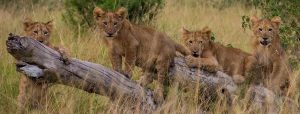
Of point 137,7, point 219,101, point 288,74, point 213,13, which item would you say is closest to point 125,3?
point 137,7

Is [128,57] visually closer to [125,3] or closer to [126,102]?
[126,102]

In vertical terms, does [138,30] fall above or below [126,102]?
above

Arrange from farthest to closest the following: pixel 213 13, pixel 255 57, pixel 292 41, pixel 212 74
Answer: pixel 213 13 < pixel 292 41 < pixel 255 57 < pixel 212 74

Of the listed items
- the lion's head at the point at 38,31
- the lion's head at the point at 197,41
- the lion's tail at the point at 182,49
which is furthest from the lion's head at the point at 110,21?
the lion's head at the point at 197,41

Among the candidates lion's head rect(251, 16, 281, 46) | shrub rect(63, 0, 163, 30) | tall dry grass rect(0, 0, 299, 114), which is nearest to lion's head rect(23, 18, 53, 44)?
tall dry grass rect(0, 0, 299, 114)

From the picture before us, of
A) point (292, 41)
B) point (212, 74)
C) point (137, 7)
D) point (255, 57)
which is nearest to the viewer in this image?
point (212, 74)

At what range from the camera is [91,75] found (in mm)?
6059

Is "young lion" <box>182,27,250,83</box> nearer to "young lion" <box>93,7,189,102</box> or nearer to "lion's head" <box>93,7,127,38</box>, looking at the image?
"young lion" <box>93,7,189,102</box>

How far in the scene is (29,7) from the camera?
16234 millimetres

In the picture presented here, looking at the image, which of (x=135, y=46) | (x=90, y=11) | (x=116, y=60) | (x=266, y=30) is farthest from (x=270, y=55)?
(x=90, y=11)

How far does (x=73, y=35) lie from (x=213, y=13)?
166 inches

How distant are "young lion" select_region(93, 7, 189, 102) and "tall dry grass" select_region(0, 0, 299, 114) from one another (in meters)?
0.37

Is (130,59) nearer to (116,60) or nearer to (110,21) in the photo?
(116,60)

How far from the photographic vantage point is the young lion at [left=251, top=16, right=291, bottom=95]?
7.66 m
